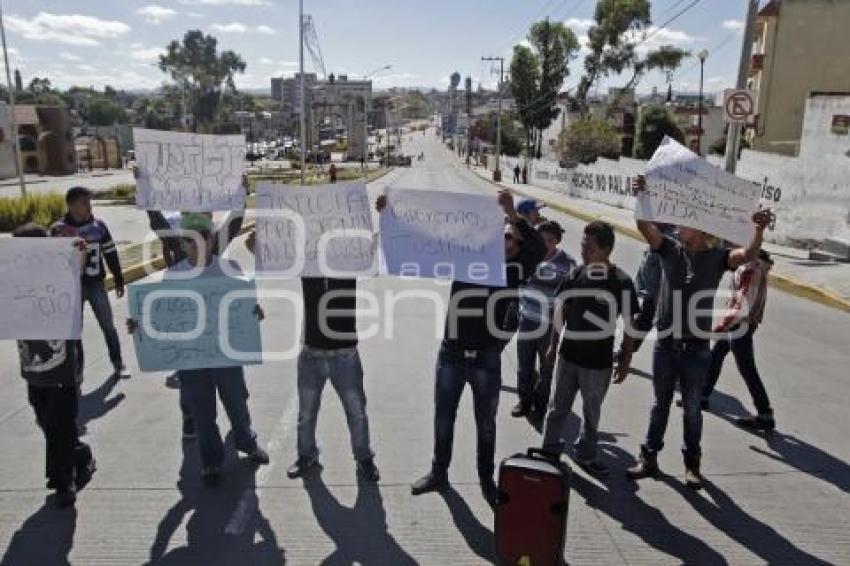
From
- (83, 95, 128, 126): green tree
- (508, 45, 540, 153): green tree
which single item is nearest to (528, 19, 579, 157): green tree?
(508, 45, 540, 153): green tree

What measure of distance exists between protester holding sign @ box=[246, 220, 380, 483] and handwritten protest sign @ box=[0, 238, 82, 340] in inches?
45.9

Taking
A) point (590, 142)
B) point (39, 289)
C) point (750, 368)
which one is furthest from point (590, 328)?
point (590, 142)

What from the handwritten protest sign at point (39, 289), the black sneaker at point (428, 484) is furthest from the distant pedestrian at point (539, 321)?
the handwritten protest sign at point (39, 289)

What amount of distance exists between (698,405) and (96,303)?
208 inches

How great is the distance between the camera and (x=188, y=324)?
4.43 meters

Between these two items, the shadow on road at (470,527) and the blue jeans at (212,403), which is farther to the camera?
the blue jeans at (212,403)

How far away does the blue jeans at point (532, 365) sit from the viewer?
219 inches

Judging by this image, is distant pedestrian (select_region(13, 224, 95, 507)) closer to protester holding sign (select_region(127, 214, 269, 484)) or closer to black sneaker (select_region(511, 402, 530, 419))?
protester holding sign (select_region(127, 214, 269, 484))

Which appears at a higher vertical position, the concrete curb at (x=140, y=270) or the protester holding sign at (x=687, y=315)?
the protester holding sign at (x=687, y=315)

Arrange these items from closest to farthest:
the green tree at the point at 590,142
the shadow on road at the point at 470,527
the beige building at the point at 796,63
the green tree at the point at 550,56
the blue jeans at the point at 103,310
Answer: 1. the shadow on road at the point at 470,527
2. the blue jeans at the point at 103,310
3. the beige building at the point at 796,63
4. the green tree at the point at 590,142
5. the green tree at the point at 550,56

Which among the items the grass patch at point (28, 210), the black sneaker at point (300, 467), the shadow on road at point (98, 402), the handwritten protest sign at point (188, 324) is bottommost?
the shadow on road at point (98, 402)

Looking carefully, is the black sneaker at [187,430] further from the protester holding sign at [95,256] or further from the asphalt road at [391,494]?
the protester holding sign at [95,256]

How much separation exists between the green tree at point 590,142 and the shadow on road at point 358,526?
40628mm

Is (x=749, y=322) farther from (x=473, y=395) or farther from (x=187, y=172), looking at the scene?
(x=187, y=172)
